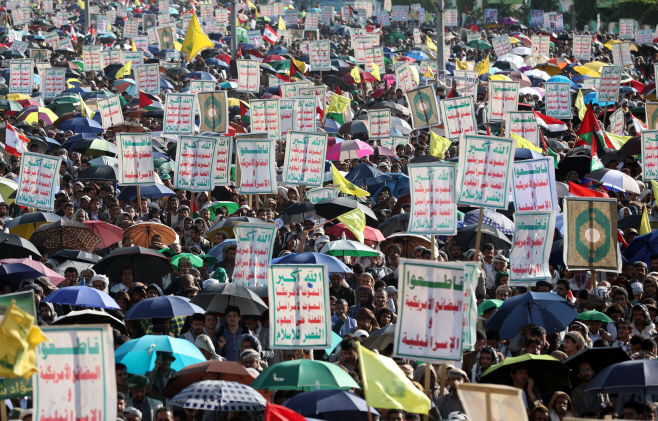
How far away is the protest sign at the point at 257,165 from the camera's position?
13.4 metres

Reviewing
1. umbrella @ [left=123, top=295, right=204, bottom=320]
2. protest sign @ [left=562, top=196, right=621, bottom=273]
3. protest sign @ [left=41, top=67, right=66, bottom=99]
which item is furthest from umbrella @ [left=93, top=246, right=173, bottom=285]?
protest sign @ [left=41, top=67, right=66, bottom=99]

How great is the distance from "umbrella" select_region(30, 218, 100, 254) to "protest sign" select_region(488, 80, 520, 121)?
972 centimetres

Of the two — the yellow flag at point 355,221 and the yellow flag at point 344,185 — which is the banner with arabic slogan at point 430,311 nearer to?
the yellow flag at point 355,221

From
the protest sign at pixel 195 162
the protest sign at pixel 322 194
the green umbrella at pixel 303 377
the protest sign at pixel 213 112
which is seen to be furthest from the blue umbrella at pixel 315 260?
the protest sign at pixel 213 112

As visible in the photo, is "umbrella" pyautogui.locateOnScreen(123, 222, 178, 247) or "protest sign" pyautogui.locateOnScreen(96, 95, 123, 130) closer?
"umbrella" pyautogui.locateOnScreen(123, 222, 178, 247)

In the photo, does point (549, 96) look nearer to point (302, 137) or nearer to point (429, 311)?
point (302, 137)

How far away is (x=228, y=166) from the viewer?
14.4m

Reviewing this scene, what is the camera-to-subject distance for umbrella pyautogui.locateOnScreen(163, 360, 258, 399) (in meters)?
7.44

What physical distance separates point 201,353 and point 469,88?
53.7 ft

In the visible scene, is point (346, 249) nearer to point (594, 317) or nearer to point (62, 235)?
point (594, 317)

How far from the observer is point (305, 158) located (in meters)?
14.2

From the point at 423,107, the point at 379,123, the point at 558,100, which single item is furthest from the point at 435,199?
the point at 558,100

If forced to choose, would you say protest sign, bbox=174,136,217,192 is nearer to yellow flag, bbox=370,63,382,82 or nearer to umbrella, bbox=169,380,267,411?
umbrella, bbox=169,380,267,411

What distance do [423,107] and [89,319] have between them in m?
11.8
